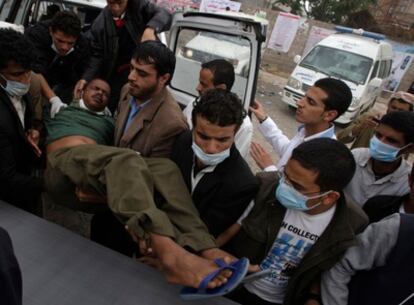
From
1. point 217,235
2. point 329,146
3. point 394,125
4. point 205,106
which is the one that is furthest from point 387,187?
point 205,106

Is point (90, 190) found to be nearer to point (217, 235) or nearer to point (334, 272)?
point (217, 235)

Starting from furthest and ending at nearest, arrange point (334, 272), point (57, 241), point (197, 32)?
point (197, 32) < point (334, 272) < point (57, 241)

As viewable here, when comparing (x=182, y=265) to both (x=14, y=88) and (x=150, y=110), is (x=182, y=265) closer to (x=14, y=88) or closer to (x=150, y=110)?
(x=150, y=110)

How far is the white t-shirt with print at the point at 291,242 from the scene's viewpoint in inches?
58.0

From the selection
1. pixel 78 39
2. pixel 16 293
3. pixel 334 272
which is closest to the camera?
pixel 16 293

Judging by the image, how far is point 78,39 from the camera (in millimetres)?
2781

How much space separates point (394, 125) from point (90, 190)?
180 centimetres

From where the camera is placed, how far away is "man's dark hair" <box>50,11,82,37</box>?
2.55m

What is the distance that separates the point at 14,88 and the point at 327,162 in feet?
5.41

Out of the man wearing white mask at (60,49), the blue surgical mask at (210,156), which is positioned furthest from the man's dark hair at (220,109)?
the man wearing white mask at (60,49)

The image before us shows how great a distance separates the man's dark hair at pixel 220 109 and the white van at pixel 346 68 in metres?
6.84

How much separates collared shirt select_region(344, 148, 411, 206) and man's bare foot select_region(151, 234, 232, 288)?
1.23m

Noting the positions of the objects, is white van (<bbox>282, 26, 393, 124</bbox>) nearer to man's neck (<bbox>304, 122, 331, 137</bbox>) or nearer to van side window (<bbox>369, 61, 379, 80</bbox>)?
van side window (<bbox>369, 61, 379, 80</bbox>)

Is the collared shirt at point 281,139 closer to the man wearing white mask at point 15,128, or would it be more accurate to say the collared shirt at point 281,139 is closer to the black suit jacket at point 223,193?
the black suit jacket at point 223,193
